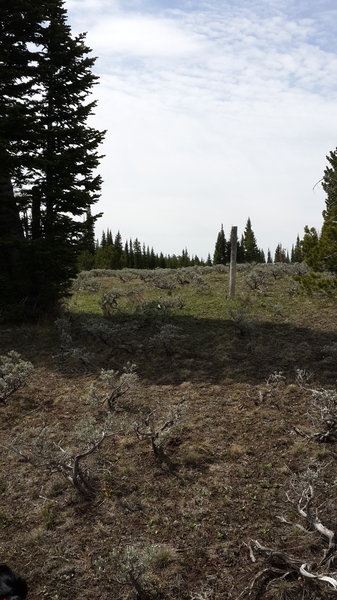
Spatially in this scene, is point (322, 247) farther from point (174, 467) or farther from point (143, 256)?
point (143, 256)

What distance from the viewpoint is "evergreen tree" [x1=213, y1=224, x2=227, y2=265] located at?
76.2 m

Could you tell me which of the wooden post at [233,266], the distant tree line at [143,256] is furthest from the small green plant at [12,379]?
the distant tree line at [143,256]

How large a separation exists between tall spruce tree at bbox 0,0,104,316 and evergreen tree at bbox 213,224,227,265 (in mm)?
63054

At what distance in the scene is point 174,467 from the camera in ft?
19.1

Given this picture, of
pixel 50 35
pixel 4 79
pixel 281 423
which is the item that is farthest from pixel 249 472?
pixel 50 35

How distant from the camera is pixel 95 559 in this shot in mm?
4406

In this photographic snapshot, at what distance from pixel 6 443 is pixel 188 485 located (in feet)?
10.8

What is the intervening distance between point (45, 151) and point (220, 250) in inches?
2661

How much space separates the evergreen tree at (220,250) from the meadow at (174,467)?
216 feet

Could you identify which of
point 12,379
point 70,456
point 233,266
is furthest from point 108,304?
point 70,456

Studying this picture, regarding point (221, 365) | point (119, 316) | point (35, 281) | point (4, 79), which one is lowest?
point (221, 365)

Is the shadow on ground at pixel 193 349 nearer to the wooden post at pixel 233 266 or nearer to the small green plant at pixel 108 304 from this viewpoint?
the small green plant at pixel 108 304

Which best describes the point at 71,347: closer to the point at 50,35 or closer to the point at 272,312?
the point at 272,312

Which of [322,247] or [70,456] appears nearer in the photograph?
[70,456]
